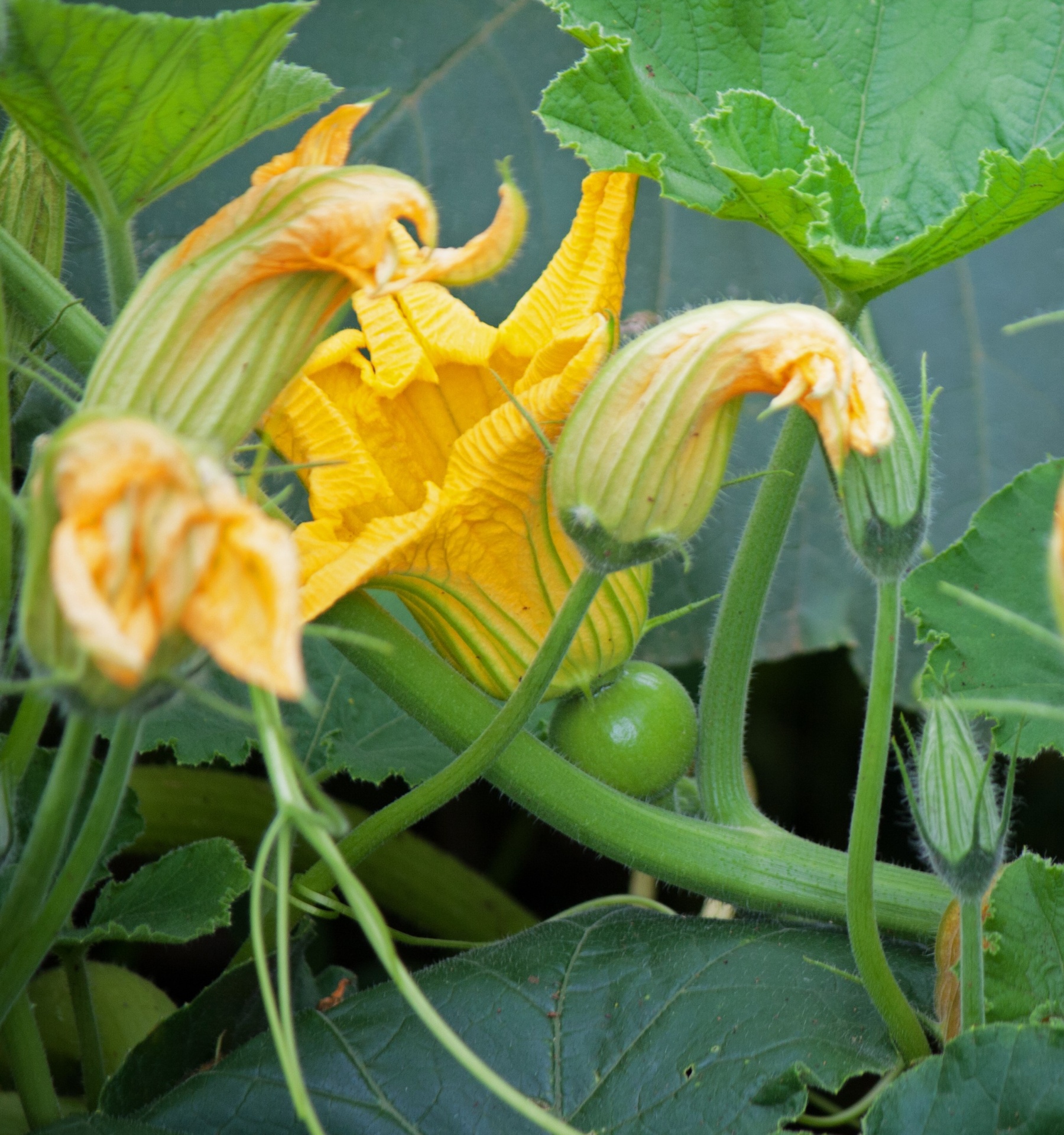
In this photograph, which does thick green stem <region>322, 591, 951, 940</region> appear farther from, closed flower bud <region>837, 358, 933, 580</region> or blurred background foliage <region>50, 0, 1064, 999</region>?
blurred background foliage <region>50, 0, 1064, 999</region>

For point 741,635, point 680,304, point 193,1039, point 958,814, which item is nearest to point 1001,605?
point 741,635

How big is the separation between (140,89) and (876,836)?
0.55 meters

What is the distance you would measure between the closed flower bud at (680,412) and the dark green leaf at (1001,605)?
314 mm

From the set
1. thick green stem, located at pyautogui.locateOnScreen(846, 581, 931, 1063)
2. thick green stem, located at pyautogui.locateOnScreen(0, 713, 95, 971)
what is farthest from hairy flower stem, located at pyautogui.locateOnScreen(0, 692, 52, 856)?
thick green stem, located at pyautogui.locateOnScreen(846, 581, 931, 1063)

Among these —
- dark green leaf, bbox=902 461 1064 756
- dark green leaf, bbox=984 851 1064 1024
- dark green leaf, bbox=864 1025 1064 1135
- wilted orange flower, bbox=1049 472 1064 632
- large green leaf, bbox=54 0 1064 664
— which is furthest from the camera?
large green leaf, bbox=54 0 1064 664

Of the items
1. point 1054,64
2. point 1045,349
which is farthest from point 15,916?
point 1045,349

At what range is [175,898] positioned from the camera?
862mm

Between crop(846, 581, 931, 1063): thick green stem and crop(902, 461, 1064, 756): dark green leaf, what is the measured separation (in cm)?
22

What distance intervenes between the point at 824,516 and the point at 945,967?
629 millimetres

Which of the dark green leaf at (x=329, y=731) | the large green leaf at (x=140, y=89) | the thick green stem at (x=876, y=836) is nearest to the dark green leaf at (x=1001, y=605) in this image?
the thick green stem at (x=876, y=836)

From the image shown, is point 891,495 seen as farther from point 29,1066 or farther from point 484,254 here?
point 29,1066

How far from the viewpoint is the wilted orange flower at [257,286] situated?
564 mm

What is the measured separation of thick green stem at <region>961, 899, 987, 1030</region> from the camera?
641mm

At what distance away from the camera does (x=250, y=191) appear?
1.99ft
